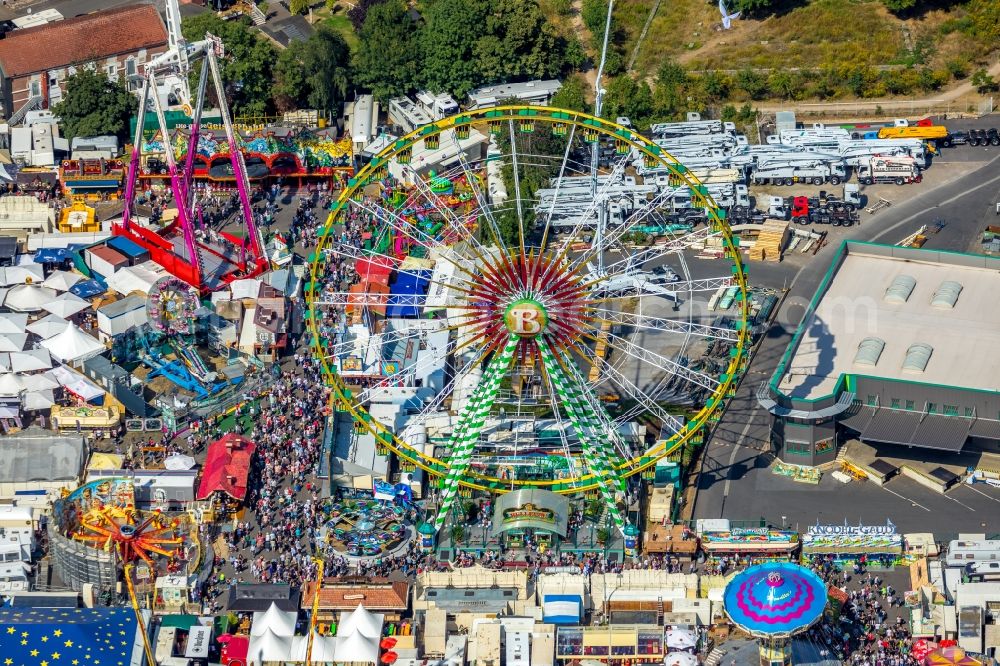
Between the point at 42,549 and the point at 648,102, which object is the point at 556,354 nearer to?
the point at 42,549

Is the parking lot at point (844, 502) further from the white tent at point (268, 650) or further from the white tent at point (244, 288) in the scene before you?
the white tent at point (244, 288)

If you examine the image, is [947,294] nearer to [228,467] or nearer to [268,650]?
[228,467]

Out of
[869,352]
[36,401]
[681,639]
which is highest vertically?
[869,352]

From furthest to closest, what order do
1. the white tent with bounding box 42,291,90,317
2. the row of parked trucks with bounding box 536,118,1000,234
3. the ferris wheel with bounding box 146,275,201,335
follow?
1. the row of parked trucks with bounding box 536,118,1000,234
2. the white tent with bounding box 42,291,90,317
3. the ferris wheel with bounding box 146,275,201,335

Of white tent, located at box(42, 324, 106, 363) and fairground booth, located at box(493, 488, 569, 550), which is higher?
white tent, located at box(42, 324, 106, 363)

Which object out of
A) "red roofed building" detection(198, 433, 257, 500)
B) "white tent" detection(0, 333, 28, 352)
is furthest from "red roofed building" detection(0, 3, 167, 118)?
"red roofed building" detection(198, 433, 257, 500)

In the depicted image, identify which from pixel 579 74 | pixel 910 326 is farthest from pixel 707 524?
pixel 579 74

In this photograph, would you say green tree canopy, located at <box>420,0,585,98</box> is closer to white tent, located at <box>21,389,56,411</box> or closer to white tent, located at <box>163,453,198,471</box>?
white tent, located at <box>21,389,56,411</box>

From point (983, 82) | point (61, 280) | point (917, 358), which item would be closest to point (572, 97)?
point (983, 82)
